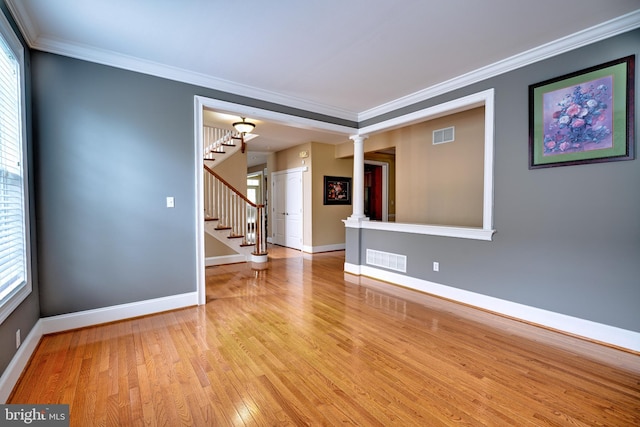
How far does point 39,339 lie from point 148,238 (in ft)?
3.86

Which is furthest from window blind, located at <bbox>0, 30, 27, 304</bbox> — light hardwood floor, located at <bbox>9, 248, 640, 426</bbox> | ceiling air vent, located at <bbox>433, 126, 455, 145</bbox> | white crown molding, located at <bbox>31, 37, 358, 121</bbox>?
ceiling air vent, located at <bbox>433, 126, 455, 145</bbox>

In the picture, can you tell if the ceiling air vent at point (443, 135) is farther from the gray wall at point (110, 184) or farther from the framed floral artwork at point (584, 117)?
the gray wall at point (110, 184)

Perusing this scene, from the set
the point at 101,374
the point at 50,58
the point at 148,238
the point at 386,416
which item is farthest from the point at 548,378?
the point at 50,58

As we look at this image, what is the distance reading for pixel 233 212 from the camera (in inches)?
229

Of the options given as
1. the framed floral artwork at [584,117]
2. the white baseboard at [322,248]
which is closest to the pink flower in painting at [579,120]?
the framed floral artwork at [584,117]

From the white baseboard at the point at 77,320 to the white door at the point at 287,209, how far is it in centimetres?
434

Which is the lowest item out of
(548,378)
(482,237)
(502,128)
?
(548,378)

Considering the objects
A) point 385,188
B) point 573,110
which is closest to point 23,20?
point 573,110

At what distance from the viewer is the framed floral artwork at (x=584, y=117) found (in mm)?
2400

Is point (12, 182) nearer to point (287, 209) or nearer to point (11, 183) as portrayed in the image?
point (11, 183)

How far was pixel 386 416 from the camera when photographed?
167cm

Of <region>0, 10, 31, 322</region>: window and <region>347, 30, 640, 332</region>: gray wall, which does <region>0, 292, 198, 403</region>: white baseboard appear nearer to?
<region>0, 10, 31, 322</region>: window

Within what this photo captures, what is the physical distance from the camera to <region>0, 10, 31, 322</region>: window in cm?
196

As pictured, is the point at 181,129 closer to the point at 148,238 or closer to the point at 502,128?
the point at 148,238
